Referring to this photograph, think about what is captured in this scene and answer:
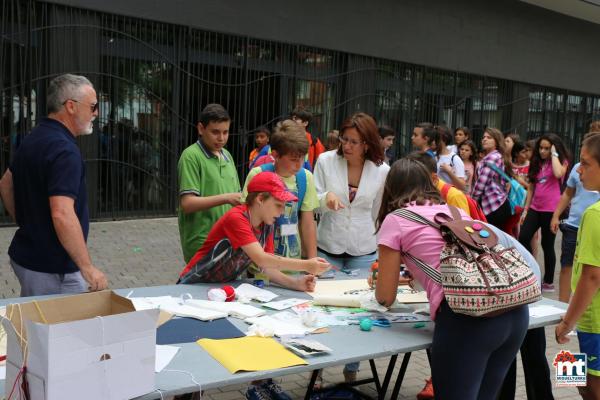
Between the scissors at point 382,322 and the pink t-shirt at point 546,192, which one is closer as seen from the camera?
the scissors at point 382,322

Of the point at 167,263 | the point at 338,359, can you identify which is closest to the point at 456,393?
the point at 338,359

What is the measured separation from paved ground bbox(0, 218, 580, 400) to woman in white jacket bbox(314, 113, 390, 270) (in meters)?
0.97

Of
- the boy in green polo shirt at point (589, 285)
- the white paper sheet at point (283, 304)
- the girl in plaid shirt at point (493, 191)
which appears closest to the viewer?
the boy in green polo shirt at point (589, 285)

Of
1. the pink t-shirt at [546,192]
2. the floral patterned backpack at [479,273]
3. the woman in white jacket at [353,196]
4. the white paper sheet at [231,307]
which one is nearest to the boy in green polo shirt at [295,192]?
the woman in white jacket at [353,196]

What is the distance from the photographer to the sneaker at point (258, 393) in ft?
11.3

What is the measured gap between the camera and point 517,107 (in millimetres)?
17000

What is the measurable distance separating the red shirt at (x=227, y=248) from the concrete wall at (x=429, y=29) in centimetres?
690

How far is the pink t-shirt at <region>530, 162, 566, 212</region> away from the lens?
267 inches

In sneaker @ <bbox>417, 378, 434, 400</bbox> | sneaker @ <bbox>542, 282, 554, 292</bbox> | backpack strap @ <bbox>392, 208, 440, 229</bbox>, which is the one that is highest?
backpack strap @ <bbox>392, 208, 440, 229</bbox>

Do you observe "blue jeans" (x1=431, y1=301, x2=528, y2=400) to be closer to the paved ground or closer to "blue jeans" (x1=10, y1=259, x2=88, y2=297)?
the paved ground

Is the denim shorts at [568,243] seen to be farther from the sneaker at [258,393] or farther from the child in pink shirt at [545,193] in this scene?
the sneaker at [258,393]

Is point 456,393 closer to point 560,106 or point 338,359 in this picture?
point 338,359

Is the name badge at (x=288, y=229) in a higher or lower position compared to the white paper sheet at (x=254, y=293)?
higher

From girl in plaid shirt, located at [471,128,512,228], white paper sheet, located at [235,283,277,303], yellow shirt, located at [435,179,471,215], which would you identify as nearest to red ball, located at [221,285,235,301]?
white paper sheet, located at [235,283,277,303]
